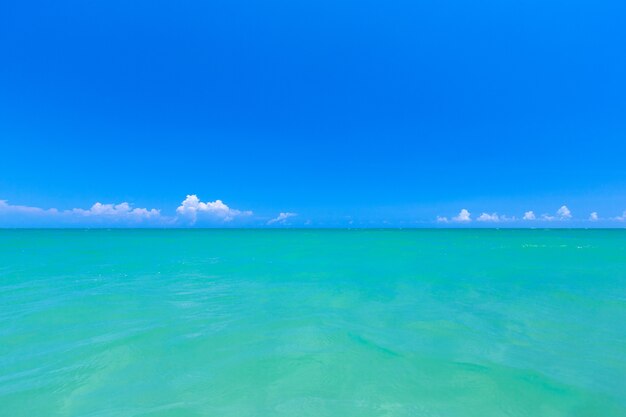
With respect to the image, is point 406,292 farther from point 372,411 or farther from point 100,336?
point 100,336

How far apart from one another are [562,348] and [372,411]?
558 centimetres

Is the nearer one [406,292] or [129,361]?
[129,361]

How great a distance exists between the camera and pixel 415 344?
7.70 meters

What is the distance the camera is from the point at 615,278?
711 inches

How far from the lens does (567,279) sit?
17.5 meters

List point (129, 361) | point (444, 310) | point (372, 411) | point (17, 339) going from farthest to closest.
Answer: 1. point (444, 310)
2. point (17, 339)
3. point (129, 361)
4. point (372, 411)

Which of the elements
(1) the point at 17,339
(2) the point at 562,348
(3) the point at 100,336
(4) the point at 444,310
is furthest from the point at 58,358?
(2) the point at 562,348

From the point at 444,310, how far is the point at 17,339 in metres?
12.6

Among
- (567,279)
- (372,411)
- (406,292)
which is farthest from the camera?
(567,279)

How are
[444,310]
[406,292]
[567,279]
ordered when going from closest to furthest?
[444,310] < [406,292] < [567,279]

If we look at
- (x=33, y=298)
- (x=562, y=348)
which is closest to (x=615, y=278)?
(x=562, y=348)

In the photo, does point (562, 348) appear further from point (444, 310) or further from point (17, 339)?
point (17, 339)

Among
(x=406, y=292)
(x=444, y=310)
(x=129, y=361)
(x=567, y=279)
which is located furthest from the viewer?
(x=567, y=279)

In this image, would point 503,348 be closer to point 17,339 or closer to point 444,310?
point 444,310
